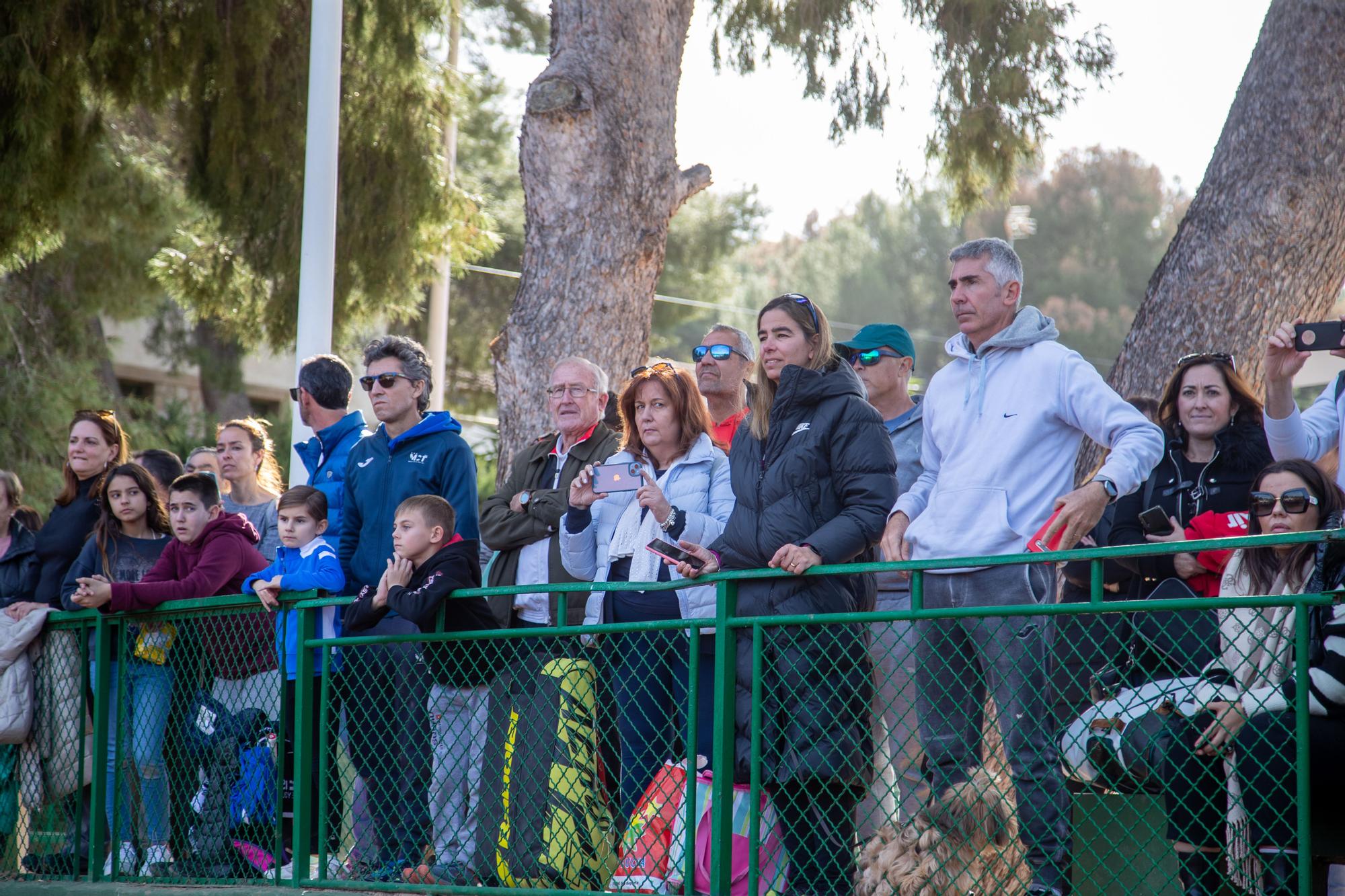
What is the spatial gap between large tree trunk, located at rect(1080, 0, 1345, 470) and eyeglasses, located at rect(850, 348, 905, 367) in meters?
2.35

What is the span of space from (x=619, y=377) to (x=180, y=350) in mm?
14451

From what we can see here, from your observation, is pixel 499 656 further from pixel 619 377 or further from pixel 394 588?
pixel 619 377

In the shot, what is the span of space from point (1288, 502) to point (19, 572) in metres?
5.20

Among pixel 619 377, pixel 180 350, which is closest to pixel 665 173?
pixel 619 377

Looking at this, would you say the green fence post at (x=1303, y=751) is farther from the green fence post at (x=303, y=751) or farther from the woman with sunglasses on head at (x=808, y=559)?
the green fence post at (x=303, y=751)

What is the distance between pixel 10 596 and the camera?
6262 mm

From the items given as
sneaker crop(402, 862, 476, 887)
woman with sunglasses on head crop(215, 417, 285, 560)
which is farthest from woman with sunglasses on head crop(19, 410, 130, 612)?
sneaker crop(402, 862, 476, 887)

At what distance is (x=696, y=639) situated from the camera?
4.08 meters

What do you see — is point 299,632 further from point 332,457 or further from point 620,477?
point 620,477

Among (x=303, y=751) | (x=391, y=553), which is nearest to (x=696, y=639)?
(x=391, y=553)

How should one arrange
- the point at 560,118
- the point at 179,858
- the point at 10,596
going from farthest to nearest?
the point at 560,118 → the point at 10,596 → the point at 179,858

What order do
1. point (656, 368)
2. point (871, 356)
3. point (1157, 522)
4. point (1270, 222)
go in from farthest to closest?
point (1270, 222) < point (871, 356) < point (656, 368) < point (1157, 522)

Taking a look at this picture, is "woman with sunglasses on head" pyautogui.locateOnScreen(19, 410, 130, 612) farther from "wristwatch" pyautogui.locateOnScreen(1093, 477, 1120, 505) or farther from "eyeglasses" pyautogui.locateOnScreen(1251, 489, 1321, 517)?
"eyeglasses" pyautogui.locateOnScreen(1251, 489, 1321, 517)

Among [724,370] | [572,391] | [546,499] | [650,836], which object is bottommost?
[650,836]
